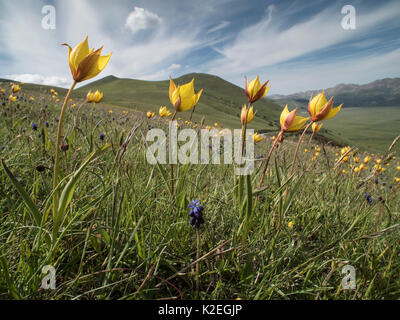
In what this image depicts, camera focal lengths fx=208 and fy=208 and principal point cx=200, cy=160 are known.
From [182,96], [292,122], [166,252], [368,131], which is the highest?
[368,131]

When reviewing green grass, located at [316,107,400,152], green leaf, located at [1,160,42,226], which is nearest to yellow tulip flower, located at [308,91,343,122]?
green leaf, located at [1,160,42,226]

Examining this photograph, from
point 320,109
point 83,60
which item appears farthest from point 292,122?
point 83,60

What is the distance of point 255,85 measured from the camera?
1.27 meters

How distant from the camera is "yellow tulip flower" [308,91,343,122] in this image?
3.85ft

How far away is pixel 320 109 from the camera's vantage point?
1.22 m

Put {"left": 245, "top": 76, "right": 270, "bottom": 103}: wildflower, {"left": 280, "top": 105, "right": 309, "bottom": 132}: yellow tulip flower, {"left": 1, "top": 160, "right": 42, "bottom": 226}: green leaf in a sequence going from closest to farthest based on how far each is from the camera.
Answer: {"left": 1, "top": 160, "right": 42, "bottom": 226}: green leaf, {"left": 280, "top": 105, "right": 309, "bottom": 132}: yellow tulip flower, {"left": 245, "top": 76, "right": 270, "bottom": 103}: wildflower

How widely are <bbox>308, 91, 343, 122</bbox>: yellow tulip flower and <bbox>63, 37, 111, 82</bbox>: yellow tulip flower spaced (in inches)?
45.3

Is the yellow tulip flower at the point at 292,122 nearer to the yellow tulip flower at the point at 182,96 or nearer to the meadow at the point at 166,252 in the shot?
the meadow at the point at 166,252

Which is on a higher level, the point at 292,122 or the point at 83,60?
the point at 83,60

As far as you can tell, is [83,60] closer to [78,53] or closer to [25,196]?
[78,53]

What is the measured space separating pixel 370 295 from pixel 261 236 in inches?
22.4

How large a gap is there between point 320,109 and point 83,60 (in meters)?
1.26

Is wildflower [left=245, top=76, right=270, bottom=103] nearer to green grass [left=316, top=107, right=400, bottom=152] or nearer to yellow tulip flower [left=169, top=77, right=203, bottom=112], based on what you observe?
yellow tulip flower [left=169, top=77, right=203, bottom=112]
